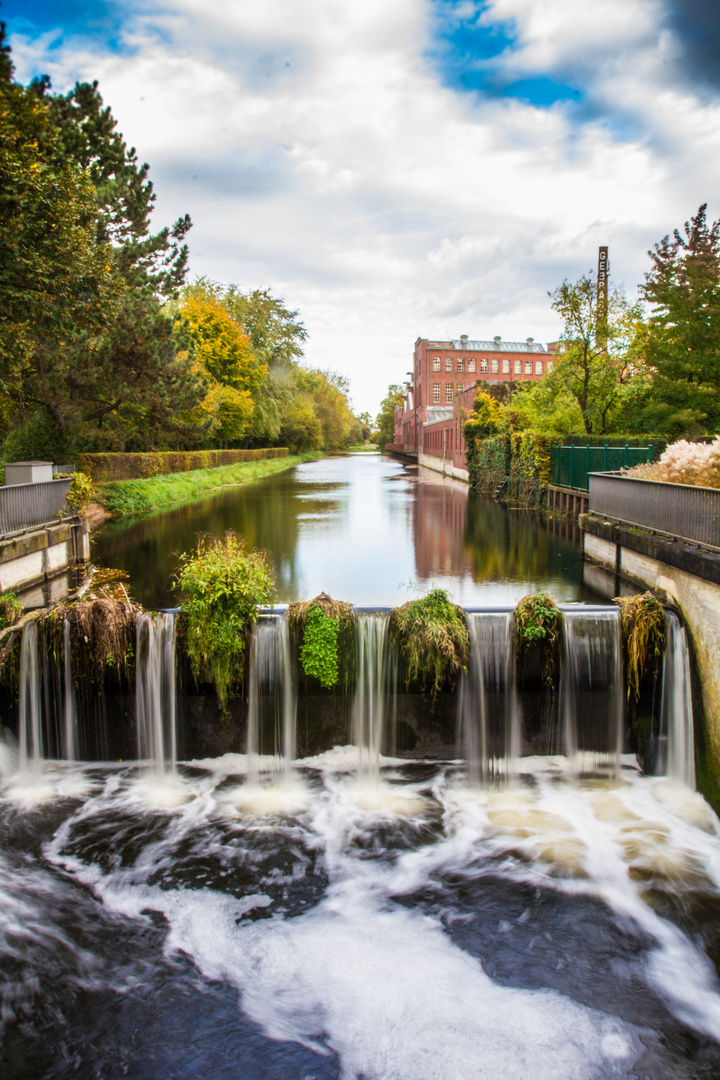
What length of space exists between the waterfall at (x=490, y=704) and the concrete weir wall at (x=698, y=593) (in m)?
1.99

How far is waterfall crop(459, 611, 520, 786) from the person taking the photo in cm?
742

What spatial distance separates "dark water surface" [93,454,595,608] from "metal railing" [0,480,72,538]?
1857mm

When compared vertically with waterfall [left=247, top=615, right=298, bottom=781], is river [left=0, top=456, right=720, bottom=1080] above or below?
below

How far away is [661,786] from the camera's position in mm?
7176

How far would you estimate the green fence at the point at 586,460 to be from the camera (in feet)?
65.9

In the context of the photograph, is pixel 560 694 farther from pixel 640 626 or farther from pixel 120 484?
pixel 120 484

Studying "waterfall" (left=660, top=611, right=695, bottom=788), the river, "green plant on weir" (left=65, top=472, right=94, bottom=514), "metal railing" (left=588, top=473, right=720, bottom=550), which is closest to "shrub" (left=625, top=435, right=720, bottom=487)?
"metal railing" (left=588, top=473, right=720, bottom=550)

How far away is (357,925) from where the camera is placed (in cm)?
536

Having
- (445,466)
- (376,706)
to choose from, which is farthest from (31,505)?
(445,466)

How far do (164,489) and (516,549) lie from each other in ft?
59.0

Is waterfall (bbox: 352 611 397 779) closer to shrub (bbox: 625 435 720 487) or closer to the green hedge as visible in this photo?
shrub (bbox: 625 435 720 487)

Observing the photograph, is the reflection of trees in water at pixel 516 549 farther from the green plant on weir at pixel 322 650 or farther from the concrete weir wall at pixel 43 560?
the concrete weir wall at pixel 43 560

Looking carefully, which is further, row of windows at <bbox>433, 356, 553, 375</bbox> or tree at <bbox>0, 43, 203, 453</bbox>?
row of windows at <bbox>433, 356, 553, 375</bbox>

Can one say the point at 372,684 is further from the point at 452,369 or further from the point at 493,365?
the point at 493,365
